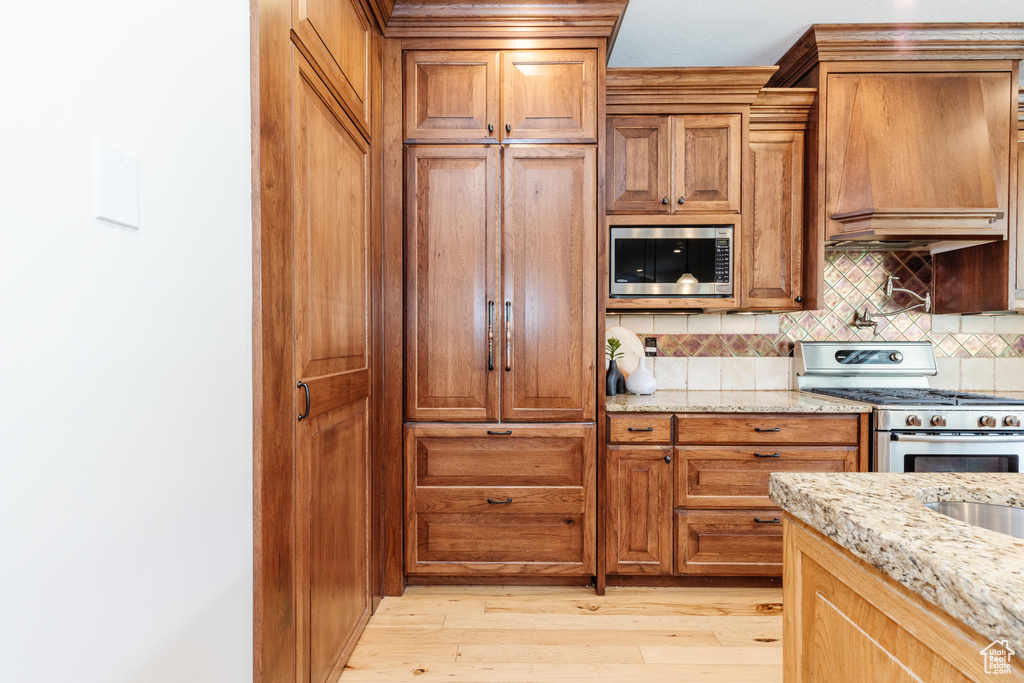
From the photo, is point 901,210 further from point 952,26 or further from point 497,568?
point 497,568

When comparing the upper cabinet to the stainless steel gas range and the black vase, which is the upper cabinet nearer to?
the black vase

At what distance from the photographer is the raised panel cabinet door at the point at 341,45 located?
1.44 m

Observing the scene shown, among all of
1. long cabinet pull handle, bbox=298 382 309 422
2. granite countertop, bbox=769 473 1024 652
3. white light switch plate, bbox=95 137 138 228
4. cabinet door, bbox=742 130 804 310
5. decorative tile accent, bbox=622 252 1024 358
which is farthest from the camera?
decorative tile accent, bbox=622 252 1024 358

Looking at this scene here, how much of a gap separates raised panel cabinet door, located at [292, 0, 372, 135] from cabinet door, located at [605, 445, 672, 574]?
1727 millimetres

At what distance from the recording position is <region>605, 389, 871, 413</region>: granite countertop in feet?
7.86

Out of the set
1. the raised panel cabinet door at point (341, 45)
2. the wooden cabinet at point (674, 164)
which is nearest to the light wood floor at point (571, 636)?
the wooden cabinet at point (674, 164)

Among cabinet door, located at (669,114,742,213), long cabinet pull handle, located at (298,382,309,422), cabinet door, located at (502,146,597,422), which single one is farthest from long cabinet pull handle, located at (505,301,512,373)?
long cabinet pull handle, located at (298,382,309,422)

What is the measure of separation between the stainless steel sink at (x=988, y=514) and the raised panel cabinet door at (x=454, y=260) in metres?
1.70

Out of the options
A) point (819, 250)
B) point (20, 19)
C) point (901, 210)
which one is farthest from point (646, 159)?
point (20, 19)

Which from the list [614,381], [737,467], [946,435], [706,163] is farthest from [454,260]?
[946,435]

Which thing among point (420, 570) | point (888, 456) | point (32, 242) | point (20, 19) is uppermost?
point (20, 19)

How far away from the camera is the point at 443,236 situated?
93.2 inches

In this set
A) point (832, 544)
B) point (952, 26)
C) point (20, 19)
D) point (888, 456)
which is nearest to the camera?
Answer: point (20, 19)

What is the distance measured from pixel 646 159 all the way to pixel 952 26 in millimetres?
1495
